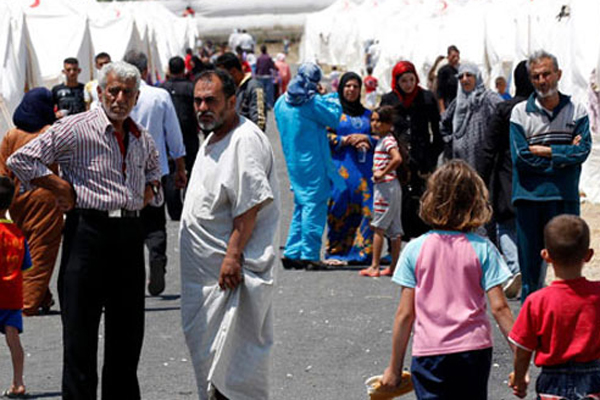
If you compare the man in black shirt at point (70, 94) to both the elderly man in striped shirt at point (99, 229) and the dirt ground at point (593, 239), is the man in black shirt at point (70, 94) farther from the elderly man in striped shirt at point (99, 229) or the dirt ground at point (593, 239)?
the elderly man in striped shirt at point (99, 229)

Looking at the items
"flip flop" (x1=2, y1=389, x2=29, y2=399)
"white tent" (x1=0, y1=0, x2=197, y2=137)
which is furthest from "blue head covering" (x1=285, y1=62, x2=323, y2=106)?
"white tent" (x1=0, y1=0, x2=197, y2=137)

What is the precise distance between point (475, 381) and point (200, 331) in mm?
1479

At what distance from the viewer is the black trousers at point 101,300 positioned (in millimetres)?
6035

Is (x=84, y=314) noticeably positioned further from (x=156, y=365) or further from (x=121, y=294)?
(x=156, y=365)

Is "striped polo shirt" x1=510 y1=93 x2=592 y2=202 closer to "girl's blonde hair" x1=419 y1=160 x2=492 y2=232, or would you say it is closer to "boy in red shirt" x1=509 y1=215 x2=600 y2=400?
"girl's blonde hair" x1=419 y1=160 x2=492 y2=232

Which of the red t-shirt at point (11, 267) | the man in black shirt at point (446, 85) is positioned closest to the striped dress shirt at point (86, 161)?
the red t-shirt at point (11, 267)

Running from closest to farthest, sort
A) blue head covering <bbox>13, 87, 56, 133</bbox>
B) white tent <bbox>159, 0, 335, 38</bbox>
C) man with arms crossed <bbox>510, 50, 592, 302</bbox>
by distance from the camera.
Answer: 1. man with arms crossed <bbox>510, 50, 592, 302</bbox>
2. blue head covering <bbox>13, 87, 56, 133</bbox>
3. white tent <bbox>159, 0, 335, 38</bbox>

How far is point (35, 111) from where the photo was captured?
30.4 ft

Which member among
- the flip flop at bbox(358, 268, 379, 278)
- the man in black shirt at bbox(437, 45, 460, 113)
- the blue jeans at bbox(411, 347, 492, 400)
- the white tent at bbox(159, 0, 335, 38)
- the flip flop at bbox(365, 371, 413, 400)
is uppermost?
the white tent at bbox(159, 0, 335, 38)

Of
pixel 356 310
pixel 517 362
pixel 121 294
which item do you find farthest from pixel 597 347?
pixel 356 310

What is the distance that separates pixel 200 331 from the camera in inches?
232

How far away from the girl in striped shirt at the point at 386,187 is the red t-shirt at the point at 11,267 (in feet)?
14.3

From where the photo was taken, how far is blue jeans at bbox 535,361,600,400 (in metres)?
4.60

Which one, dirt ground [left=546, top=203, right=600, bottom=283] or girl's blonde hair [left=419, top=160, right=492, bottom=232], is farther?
dirt ground [left=546, top=203, right=600, bottom=283]
